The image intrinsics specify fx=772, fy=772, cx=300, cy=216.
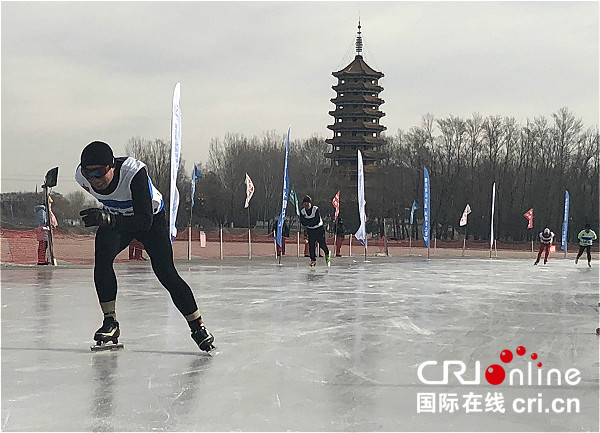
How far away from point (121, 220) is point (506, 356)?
10.1 feet

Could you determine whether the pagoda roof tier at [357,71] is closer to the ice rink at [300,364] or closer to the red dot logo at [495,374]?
the ice rink at [300,364]

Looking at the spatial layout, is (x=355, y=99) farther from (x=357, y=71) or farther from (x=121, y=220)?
(x=121, y=220)

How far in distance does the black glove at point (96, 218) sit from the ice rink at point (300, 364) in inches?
39.0

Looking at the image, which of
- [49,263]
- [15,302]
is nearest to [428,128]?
[49,263]

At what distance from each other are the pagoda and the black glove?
8115 centimetres

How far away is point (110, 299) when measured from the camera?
6.14 metres

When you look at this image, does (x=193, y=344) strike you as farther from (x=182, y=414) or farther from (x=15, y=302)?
(x=15, y=302)

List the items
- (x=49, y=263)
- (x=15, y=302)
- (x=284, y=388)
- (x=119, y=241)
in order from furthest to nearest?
(x=49, y=263) < (x=15, y=302) < (x=119, y=241) < (x=284, y=388)

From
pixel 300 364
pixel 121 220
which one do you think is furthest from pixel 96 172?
pixel 300 364

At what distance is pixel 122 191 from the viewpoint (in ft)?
18.5

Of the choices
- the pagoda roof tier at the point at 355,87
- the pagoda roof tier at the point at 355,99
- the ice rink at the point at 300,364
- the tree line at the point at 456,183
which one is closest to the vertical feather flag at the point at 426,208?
the ice rink at the point at 300,364

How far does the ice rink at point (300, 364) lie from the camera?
4.03 metres

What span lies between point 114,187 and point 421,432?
9.68 ft

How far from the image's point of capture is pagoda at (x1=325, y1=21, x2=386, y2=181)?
9006 cm
